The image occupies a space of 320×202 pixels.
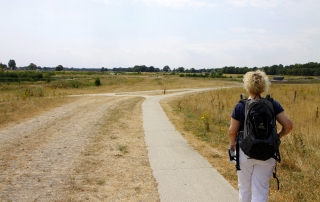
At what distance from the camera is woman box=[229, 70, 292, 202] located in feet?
10.3

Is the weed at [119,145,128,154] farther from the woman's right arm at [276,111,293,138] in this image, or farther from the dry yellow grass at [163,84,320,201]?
the woman's right arm at [276,111,293,138]

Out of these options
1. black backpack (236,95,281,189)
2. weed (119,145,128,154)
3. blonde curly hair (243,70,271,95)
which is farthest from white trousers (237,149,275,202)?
weed (119,145,128,154)

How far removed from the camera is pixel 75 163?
6215 mm

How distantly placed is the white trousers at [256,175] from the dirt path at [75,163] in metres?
1.72

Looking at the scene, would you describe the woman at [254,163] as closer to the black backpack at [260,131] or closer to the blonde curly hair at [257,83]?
the blonde curly hair at [257,83]

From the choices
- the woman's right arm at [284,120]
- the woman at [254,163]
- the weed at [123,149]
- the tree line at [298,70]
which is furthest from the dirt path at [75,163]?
the tree line at [298,70]

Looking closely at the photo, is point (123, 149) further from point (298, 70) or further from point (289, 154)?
point (298, 70)

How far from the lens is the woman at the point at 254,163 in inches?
124

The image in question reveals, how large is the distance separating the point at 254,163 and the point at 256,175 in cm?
15

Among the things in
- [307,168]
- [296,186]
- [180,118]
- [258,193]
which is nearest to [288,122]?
[258,193]

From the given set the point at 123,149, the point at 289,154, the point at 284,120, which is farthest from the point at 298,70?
the point at 284,120

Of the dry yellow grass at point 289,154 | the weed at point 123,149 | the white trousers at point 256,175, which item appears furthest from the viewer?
the weed at point 123,149

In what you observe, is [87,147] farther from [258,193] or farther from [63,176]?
[258,193]

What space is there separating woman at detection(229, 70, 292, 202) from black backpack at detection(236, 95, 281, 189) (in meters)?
0.16
